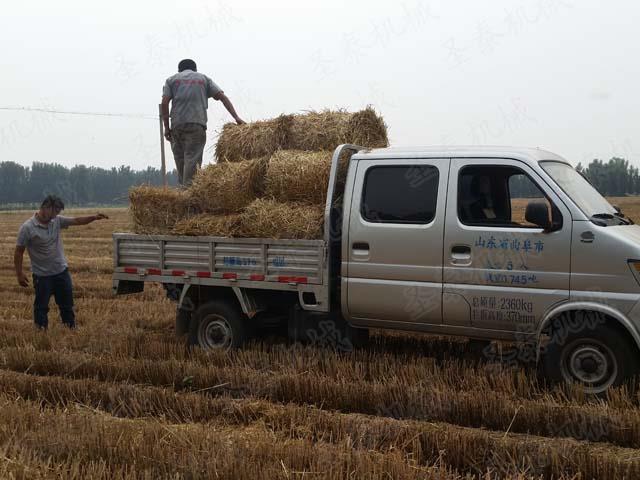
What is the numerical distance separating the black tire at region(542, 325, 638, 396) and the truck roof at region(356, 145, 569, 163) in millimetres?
1545

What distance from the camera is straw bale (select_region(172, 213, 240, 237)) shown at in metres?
7.14

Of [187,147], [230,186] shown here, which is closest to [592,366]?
[230,186]

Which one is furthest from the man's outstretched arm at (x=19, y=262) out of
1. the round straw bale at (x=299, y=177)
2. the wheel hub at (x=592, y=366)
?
the wheel hub at (x=592, y=366)

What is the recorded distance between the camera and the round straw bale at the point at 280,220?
263 inches

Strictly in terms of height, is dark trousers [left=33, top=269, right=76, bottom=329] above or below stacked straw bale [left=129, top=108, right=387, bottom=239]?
below

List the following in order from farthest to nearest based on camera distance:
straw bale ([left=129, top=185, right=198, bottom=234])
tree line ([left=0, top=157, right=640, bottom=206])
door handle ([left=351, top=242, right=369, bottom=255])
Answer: tree line ([left=0, top=157, right=640, bottom=206]), straw bale ([left=129, top=185, right=198, bottom=234]), door handle ([left=351, top=242, right=369, bottom=255])

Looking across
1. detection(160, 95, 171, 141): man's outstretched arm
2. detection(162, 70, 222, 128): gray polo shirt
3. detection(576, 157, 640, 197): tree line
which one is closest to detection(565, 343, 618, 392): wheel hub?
detection(162, 70, 222, 128): gray polo shirt

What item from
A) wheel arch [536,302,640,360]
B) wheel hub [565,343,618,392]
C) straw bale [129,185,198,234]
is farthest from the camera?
straw bale [129,185,198,234]

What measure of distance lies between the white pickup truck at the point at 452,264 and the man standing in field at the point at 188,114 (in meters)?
1.82

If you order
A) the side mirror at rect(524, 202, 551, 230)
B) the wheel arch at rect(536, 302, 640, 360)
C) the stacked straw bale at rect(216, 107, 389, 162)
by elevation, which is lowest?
the wheel arch at rect(536, 302, 640, 360)

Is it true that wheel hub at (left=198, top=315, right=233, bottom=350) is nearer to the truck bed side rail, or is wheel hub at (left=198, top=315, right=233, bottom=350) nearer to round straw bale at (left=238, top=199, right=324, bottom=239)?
the truck bed side rail

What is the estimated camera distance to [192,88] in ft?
29.5

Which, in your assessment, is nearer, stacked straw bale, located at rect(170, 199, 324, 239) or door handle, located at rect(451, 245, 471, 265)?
door handle, located at rect(451, 245, 471, 265)

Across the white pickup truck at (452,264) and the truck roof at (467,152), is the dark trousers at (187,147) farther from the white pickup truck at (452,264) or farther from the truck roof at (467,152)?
the truck roof at (467,152)
